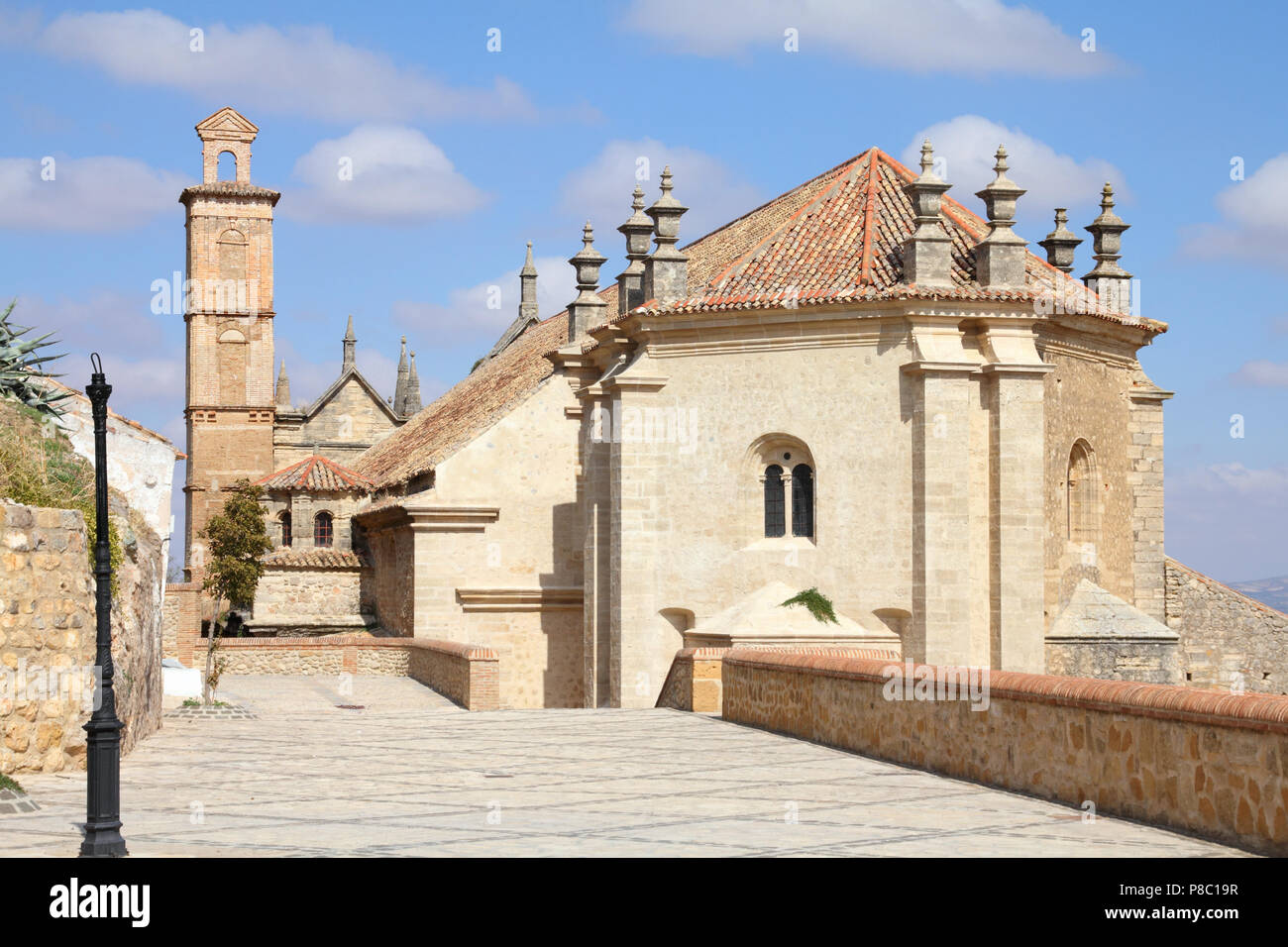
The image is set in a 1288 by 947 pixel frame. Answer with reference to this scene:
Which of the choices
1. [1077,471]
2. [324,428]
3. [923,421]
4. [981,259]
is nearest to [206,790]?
[923,421]

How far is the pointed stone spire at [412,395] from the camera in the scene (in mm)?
64625

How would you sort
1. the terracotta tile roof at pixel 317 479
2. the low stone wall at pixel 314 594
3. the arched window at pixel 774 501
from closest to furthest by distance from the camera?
1. the arched window at pixel 774 501
2. the low stone wall at pixel 314 594
3. the terracotta tile roof at pixel 317 479

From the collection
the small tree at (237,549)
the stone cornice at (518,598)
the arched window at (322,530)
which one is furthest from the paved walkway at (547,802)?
the arched window at (322,530)

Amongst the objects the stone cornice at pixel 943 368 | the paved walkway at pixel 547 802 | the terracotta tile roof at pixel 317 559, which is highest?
the stone cornice at pixel 943 368

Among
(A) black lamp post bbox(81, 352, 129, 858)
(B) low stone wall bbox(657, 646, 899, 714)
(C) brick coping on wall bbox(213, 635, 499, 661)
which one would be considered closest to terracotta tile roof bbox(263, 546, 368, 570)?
(C) brick coping on wall bbox(213, 635, 499, 661)

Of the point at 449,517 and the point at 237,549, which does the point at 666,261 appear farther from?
the point at 237,549

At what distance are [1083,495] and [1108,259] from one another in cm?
523

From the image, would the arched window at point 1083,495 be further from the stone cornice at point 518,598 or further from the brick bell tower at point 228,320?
the brick bell tower at point 228,320

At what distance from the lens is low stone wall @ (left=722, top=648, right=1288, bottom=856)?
9.28 metres

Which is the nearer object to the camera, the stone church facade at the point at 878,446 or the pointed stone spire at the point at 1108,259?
the stone church facade at the point at 878,446

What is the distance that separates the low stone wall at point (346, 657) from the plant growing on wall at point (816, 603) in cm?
632

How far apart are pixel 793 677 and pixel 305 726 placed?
6687 mm

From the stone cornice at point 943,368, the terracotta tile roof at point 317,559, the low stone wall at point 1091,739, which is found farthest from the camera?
the terracotta tile roof at point 317,559

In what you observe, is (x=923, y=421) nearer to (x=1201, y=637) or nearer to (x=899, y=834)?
(x=1201, y=637)
